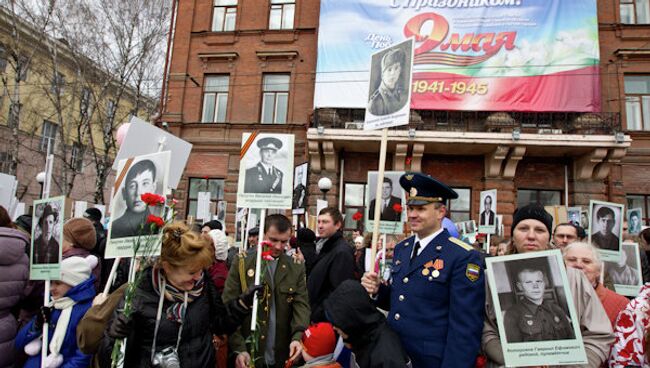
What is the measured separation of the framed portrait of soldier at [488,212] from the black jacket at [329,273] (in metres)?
5.54

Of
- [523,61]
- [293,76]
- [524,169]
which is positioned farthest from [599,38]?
[293,76]

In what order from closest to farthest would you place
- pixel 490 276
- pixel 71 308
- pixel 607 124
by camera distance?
pixel 490 276
pixel 71 308
pixel 607 124

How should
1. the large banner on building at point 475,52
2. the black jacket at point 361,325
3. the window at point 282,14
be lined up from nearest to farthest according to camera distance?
the black jacket at point 361,325, the large banner on building at point 475,52, the window at point 282,14

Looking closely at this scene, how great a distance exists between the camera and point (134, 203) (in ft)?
9.81

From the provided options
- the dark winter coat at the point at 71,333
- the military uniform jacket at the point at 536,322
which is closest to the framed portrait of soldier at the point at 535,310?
the military uniform jacket at the point at 536,322

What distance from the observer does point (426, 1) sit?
15000mm

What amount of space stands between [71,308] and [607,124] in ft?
51.0

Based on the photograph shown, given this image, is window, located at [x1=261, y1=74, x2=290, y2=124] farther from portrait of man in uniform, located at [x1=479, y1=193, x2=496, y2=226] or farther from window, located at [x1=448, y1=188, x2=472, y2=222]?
portrait of man in uniform, located at [x1=479, y1=193, x2=496, y2=226]

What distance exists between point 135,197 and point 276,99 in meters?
13.7

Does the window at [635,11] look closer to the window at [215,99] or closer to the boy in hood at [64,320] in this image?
the window at [215,99]

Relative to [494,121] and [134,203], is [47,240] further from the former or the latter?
[494,121]

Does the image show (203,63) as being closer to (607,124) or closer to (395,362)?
(607,124)

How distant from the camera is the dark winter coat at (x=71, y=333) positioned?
2768 mm

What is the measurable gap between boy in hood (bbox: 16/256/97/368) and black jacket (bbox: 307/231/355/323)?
1886 mm
